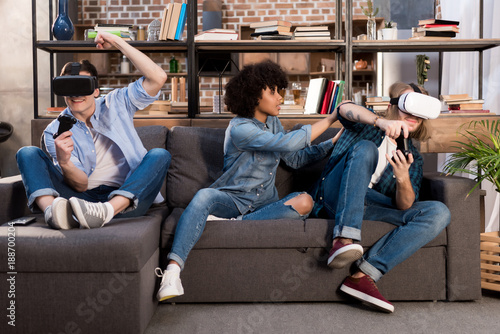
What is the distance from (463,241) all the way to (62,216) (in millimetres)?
1523

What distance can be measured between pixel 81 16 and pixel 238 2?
1807mm

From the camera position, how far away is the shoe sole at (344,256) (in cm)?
199

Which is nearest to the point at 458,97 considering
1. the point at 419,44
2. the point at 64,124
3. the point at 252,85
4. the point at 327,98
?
the point at 419,44

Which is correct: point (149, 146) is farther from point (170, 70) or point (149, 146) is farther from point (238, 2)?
point (238, 2)

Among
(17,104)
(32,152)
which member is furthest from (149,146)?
(17,104)

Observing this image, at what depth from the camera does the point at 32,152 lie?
2076 millimetres

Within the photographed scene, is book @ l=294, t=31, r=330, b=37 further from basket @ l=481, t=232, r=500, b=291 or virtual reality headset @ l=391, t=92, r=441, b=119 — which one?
basket @ l=481, t=232, r=500, b=291

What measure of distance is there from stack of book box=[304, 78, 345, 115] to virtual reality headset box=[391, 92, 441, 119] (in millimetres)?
1236

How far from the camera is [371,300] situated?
203 cm

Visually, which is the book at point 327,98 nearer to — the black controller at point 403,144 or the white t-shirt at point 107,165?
the black controller at point 403,144

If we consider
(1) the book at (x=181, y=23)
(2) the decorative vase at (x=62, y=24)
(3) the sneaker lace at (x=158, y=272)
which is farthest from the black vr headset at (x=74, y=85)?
(2) the decorative vase at (x=62, y=24)

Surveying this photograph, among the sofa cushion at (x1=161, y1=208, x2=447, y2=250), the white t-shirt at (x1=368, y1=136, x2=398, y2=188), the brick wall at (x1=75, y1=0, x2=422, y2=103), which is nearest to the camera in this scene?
the sofa cushion at (x1=161, y1=208, x2=447, y2=250)

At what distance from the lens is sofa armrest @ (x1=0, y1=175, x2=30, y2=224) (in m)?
2.18

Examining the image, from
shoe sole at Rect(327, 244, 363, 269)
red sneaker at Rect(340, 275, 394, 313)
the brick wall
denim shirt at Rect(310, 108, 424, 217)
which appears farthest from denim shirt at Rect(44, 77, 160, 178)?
the brick wall
